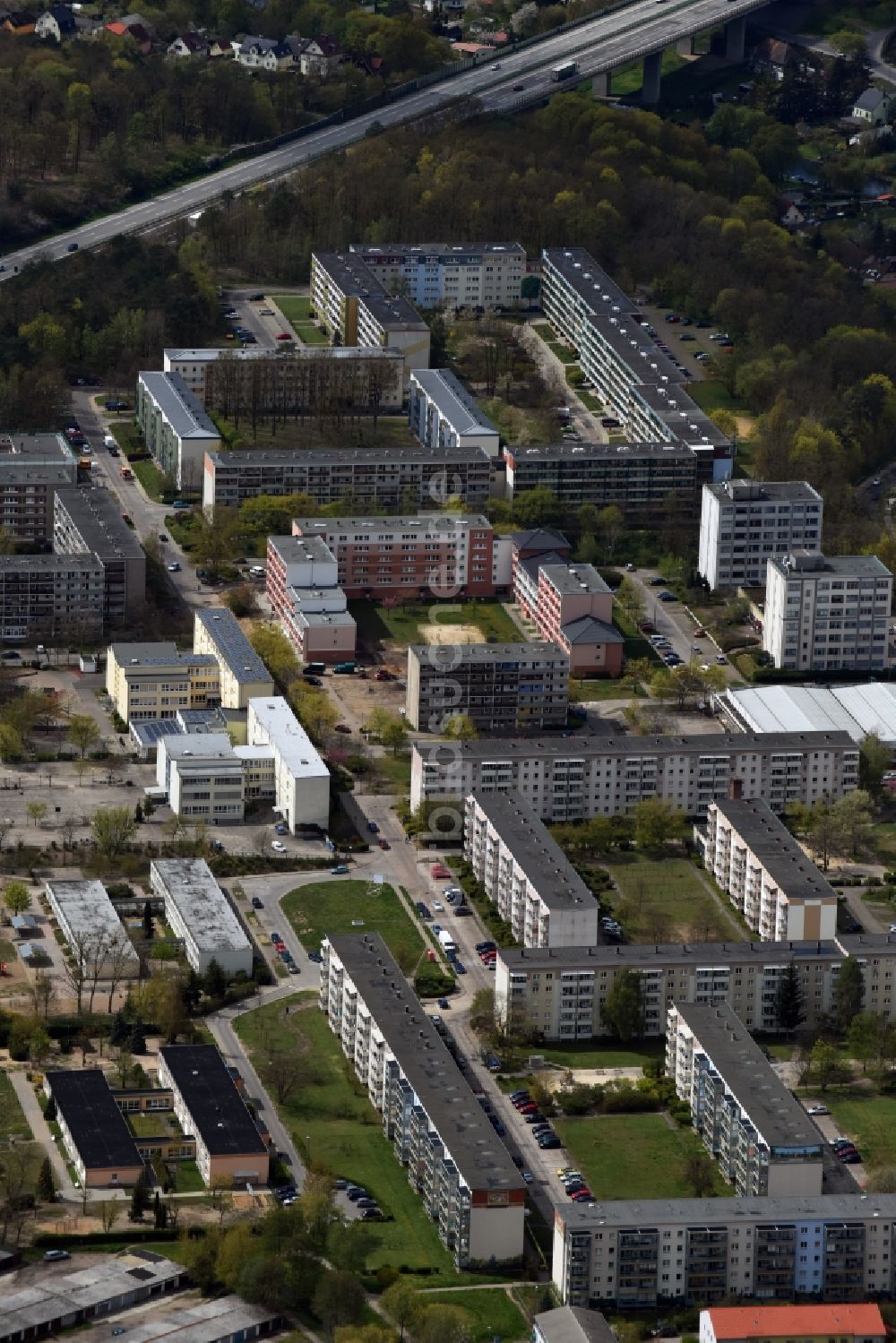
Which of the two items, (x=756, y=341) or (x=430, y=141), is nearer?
(x=756, y=341)

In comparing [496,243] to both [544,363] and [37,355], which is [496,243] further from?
[37,355]

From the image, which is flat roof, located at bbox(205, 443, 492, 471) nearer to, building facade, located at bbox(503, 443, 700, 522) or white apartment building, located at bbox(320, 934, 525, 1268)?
building facade, located at bbox(503, 443, 700, 522)

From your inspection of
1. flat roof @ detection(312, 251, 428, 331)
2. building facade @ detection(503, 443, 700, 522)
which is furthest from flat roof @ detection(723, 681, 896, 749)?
flat roof @ detection(312, 251, 428, 331)

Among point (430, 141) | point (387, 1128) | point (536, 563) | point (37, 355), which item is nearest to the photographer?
point (387, 1128)

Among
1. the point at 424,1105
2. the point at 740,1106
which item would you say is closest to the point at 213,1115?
the point at 424,1105

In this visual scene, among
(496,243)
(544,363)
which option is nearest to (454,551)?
(544,363)
